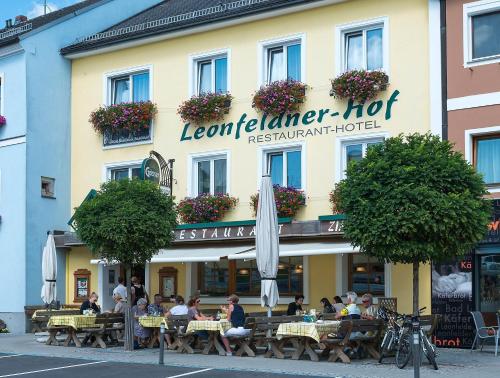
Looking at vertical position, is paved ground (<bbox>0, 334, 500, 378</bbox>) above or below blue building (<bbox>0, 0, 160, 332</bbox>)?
below

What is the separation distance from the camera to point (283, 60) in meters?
21.9

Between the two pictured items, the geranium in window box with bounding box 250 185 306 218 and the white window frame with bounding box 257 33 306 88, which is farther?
the white window frame with bounding box 257 33 306 88

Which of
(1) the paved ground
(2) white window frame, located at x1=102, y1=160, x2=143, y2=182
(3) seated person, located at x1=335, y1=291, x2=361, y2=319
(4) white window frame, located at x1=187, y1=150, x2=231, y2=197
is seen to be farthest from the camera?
(2) white window frame, located at x1=102, y1=160, x2=143, y2=182

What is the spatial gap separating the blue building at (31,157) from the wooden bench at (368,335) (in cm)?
1177

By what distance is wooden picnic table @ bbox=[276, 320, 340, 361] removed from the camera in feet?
51.7

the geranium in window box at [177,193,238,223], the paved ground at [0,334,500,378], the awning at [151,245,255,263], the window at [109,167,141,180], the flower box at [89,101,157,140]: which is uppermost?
the flower box at [89,101,157,140]

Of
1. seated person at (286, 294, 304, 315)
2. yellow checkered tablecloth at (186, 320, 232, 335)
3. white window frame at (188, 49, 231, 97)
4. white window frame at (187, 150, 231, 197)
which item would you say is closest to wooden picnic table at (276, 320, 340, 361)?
yellow checkered tablecloth at (186, 320, 232, 335)

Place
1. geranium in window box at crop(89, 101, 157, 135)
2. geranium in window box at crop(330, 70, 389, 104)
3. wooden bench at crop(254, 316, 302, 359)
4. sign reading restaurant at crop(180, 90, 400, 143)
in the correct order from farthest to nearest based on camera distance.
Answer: geranium in window box at crop(89, 101, 157, 135) < sign reading restaurant at crop(180, 90, 400, 143) < geranium in window box at crop(330, 70, 389, 104) < wooden bench at crop(254, 316, 302, 359)

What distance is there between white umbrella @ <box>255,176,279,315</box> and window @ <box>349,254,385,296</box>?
11.0 ft

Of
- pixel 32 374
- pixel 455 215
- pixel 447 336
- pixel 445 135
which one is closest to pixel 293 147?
pixel 445 135

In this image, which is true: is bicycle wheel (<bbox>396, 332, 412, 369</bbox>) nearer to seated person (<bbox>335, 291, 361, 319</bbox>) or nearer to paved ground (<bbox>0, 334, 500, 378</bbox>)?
paved ground (<bbox>0, 334, 500, 378</bbox>)

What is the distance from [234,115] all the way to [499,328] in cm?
898

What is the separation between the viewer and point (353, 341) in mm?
15977

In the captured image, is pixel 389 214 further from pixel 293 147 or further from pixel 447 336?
pixel 293 147
